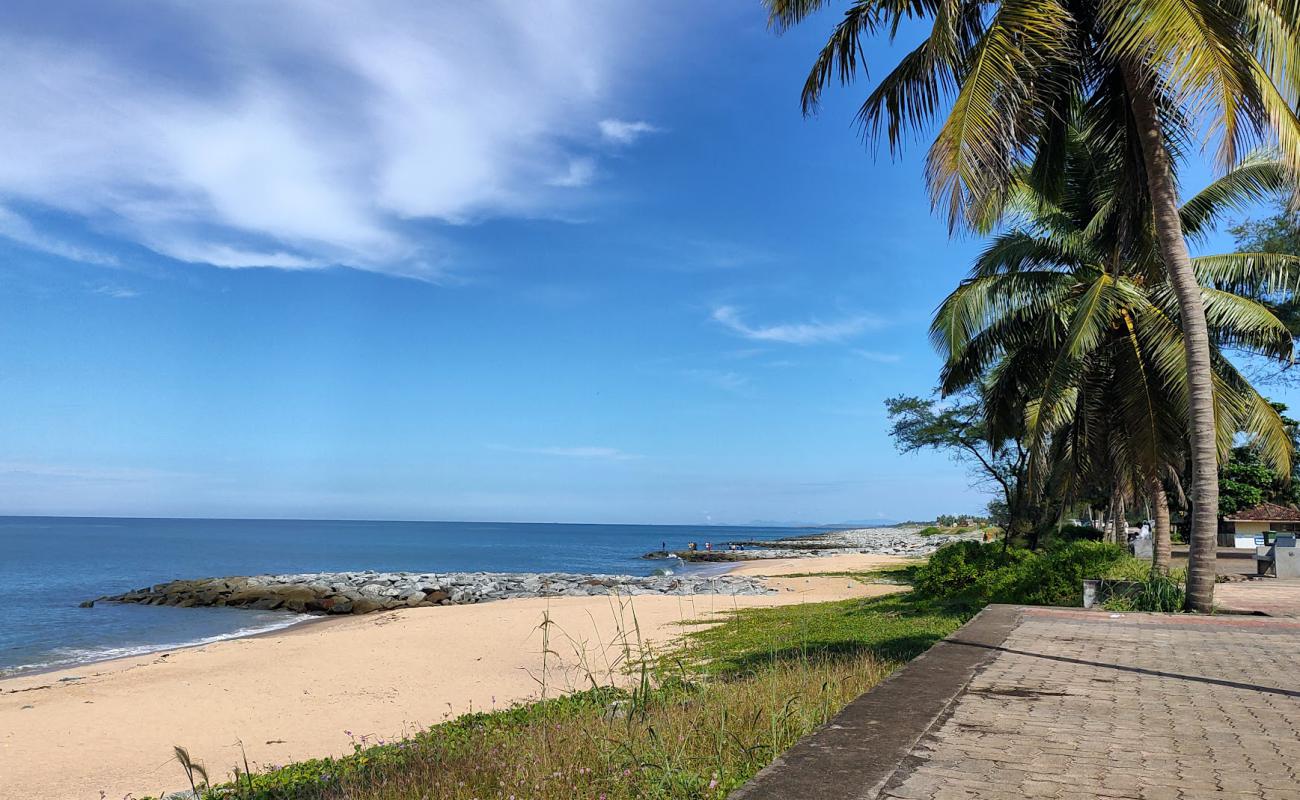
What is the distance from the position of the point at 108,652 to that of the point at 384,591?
13.4 meters

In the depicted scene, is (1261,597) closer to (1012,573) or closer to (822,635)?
(1012,573)

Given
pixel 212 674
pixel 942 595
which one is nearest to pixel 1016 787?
pixel 942 595

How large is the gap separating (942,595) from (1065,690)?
37.2 feet

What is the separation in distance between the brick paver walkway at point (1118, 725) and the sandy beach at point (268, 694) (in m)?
2.81

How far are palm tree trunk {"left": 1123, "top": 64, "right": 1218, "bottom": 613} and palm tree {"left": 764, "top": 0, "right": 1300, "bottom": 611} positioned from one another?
16 millimetres

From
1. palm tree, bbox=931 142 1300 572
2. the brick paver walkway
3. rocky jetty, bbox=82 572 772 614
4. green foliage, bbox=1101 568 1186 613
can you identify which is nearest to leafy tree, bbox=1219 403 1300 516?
rocky jetty, bbox=82 572 772 614

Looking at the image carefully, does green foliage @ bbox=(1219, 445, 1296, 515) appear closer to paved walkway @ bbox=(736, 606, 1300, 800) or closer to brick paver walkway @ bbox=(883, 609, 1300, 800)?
brick paver walkway @ bbox=(883, 609, 1300, 800)

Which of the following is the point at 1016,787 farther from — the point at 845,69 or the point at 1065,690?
the point at 845,69

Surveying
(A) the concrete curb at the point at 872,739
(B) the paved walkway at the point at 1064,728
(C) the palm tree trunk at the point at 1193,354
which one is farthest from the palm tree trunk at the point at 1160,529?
(A) the concrete curb at the point at 872,739

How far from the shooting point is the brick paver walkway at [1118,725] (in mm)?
3887

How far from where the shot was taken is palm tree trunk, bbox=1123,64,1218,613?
10.4 metres

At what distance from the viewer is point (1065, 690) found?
5980 mm

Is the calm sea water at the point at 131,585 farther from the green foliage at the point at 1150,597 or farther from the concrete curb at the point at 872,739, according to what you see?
the green foliage at the point at 1150,597

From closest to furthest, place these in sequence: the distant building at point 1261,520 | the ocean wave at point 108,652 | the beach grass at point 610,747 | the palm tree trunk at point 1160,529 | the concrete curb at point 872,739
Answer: the concrete curb at point 872,739
the beach grass at point 610,747
the palm tree trunk at point 1160,529
the ocean wave at point 108,652
the distant building at point 1261,520
